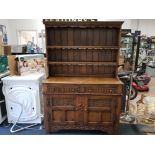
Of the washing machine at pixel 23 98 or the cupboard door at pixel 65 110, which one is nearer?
the cupboard door at pixel 65 110

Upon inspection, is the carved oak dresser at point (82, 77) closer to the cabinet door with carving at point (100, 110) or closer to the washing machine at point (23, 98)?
the cabinet door with carving at point (100, 110)

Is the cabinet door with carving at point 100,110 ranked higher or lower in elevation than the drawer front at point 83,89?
lower

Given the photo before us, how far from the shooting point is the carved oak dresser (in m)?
2.34

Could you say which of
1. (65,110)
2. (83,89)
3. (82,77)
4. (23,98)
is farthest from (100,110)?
(23,98)

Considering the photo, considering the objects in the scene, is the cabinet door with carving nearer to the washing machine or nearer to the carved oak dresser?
the carved oak dresser

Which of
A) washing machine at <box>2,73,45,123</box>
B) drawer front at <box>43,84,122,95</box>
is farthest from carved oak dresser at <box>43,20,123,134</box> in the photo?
washing machine at <box>2,73,45,123</box>

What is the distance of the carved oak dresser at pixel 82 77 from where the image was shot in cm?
234

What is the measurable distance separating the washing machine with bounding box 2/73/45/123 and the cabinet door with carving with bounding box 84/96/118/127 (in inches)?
34.2

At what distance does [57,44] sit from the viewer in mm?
2695

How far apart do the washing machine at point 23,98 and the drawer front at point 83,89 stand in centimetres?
40

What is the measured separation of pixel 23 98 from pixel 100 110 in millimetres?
1281

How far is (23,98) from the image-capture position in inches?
107

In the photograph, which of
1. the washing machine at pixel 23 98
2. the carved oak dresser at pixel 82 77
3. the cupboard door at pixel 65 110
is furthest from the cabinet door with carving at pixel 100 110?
the washing machine at pixel 23 98

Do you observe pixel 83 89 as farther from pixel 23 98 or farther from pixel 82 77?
pixel 23 98
